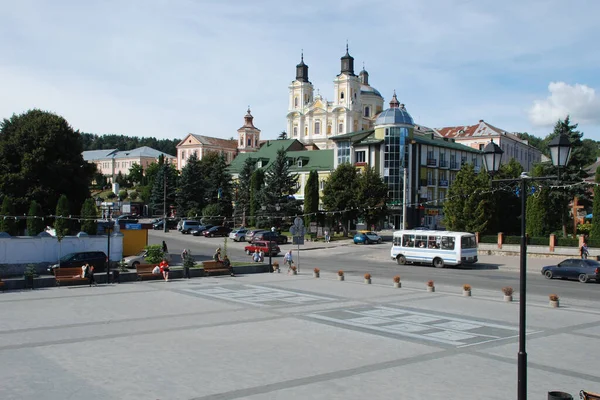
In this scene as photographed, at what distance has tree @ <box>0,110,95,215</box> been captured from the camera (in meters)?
44.8

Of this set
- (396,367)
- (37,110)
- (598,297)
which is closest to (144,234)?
(37,110)

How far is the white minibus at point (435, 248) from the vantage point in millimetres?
38281

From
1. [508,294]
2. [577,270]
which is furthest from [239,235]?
[508,294]

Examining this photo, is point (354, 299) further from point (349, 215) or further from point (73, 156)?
point (349, 215)

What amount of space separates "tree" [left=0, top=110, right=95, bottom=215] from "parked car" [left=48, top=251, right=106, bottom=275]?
46.1ft

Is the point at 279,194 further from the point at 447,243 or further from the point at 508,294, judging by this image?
the point at 508,294

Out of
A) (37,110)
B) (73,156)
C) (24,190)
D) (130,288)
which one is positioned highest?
(37,110)

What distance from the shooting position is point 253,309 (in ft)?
66.7

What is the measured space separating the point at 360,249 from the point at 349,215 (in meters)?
8.98

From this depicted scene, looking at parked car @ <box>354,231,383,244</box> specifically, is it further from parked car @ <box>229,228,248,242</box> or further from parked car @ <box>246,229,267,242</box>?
parked car @ <box>229,228,248,242</box>

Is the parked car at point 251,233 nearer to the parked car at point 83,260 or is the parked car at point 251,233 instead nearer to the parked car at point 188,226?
the parked car at point 188,226

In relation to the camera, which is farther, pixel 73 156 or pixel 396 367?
Answer: pixel 73 156

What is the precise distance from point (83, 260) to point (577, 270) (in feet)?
92.3

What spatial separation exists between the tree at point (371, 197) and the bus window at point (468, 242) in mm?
19719
